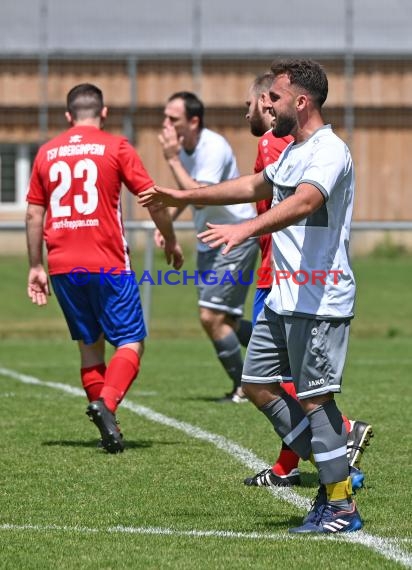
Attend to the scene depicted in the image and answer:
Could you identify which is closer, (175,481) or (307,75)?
(307,75)

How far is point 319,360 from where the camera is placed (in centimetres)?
557

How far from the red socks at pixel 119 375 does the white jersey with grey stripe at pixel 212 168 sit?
247cm

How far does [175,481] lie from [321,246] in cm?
182

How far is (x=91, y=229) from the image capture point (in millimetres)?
8016

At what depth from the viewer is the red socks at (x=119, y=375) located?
787cm

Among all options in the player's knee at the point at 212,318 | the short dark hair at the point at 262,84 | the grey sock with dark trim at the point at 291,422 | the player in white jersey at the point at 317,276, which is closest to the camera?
the player in white jersey at the point at 317,276

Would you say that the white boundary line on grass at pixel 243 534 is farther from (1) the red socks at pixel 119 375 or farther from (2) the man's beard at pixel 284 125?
(2) the man's beard at pixel 284 125

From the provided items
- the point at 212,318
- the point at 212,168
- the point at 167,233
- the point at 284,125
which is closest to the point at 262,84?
the point at 167,233

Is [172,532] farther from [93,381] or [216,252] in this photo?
[216,252]

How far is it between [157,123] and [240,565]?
24621 millimetres

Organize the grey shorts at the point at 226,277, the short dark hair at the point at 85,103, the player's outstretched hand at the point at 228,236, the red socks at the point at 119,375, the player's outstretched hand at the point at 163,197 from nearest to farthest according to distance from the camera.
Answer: the player's outstretched hand at the point at 228,236, the player's outstretched hand at the point at 163,197, the red socks at the point at 119,375, the short dark hair at the point at 85,103, the grey shorts at the point at 226,277

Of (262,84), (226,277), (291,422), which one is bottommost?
(226,277)

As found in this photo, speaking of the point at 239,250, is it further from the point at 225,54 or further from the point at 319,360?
the point at 225,54

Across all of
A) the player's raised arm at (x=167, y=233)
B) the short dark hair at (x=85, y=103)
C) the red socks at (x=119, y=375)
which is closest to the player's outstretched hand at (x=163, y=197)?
the player's raised arm at (x=167, y=233)
